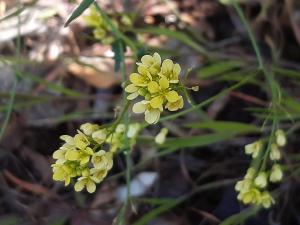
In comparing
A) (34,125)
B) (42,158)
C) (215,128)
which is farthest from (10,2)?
(215,128)

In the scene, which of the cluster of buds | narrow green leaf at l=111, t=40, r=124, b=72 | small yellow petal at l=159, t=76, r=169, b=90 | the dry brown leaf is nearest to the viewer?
small yellow petal at l=159, t=76, r=169, b=90

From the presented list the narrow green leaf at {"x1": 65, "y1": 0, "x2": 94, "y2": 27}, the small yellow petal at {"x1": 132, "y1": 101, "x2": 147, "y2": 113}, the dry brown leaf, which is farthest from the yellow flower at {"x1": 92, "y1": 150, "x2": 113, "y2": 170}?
the dry brown leaf

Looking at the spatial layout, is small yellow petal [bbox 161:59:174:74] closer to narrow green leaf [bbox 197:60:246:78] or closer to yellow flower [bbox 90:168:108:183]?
yellow flower [bbox 90:168:108:183]

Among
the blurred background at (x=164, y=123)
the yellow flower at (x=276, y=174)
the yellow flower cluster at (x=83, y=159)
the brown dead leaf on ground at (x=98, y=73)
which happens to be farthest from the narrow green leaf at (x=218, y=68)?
the yellow flower cluster at (x=83, y=159)

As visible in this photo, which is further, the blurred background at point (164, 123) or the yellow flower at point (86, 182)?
the blurred background at point (164, 123)

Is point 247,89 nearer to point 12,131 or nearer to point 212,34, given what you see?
point 212,34

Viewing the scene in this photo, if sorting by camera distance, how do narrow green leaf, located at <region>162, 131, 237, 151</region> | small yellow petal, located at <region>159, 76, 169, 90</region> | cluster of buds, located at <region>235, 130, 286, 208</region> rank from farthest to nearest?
1. narrow green leaf, located at <region>162, 131, 237, 151</region>
2. cluster of buds, located at <region>235, 130, 286, 208</region>
3. small yellow petal, located at <region>159, 76, 169, 90</region>

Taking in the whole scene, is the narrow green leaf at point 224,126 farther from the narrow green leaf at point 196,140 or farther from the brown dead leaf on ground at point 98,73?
the brown dead leaf on ground at point 98,73

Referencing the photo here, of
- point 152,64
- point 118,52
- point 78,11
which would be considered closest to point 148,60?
point 152,64
